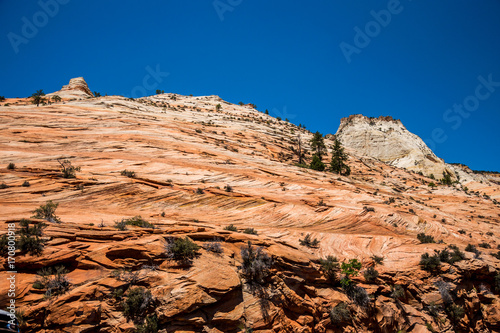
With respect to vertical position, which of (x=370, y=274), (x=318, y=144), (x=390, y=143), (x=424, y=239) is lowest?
(x=370, y=274)

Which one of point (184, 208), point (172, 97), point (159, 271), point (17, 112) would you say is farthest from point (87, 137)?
point (172, 97)

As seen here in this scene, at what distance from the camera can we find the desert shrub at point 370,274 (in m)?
13.5

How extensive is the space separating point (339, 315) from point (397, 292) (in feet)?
13.7

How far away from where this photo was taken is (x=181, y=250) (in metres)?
10.4

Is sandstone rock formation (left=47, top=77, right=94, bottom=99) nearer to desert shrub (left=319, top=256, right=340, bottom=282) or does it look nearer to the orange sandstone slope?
the orange sandstone slope

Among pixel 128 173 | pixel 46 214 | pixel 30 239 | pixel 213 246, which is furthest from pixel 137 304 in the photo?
pixel 128 173

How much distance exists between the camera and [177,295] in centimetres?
911

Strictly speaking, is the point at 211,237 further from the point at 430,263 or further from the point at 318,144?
the point at 318,144

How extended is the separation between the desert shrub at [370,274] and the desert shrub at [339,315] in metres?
2.47

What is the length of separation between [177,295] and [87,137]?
2402 centimetres

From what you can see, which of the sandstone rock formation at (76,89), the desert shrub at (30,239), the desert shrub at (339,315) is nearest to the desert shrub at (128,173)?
the desert shrub at (30,239)

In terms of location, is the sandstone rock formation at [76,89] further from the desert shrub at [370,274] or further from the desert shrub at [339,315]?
the desert shrub at [339,315]

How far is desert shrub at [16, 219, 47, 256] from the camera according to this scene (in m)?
8.51

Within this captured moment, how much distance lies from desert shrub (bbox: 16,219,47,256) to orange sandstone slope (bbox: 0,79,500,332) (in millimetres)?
273
